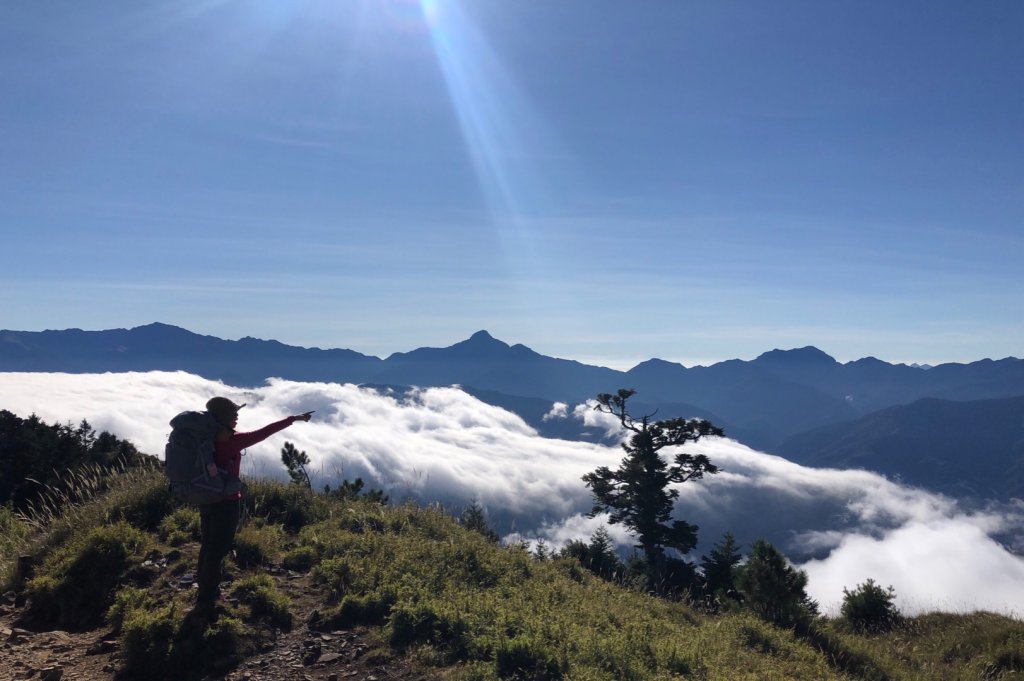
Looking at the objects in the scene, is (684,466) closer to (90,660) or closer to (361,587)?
(361,587)

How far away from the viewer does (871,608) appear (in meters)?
13.6

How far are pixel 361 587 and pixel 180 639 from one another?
7.23 ft

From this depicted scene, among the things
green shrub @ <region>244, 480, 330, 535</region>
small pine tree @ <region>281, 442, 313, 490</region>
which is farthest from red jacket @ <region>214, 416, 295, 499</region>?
small pine tree @ <region>281, 442, 313, 490</region>

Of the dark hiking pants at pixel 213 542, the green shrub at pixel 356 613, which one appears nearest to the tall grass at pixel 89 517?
the dark hiking pants at pixel 213 542

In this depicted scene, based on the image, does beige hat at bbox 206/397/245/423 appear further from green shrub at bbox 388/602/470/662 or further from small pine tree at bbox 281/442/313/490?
small pine tree at bbox 281/442/313/490

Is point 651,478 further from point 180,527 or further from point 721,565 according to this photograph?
point 180,527

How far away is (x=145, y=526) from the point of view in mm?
9344

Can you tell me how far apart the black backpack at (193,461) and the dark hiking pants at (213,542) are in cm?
20

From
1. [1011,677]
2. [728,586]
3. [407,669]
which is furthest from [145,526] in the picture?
[728,586]

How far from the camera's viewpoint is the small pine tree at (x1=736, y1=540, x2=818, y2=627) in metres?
10.5

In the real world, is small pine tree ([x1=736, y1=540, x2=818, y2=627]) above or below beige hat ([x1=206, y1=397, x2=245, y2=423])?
below

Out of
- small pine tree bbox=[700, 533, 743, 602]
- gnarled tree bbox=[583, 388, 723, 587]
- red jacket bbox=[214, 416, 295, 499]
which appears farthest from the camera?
gnarled tree bbox=[583, 388, 723, 587]

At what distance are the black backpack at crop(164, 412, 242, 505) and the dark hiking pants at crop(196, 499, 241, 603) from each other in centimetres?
20

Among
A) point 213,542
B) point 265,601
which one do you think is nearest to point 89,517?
point 213,542
